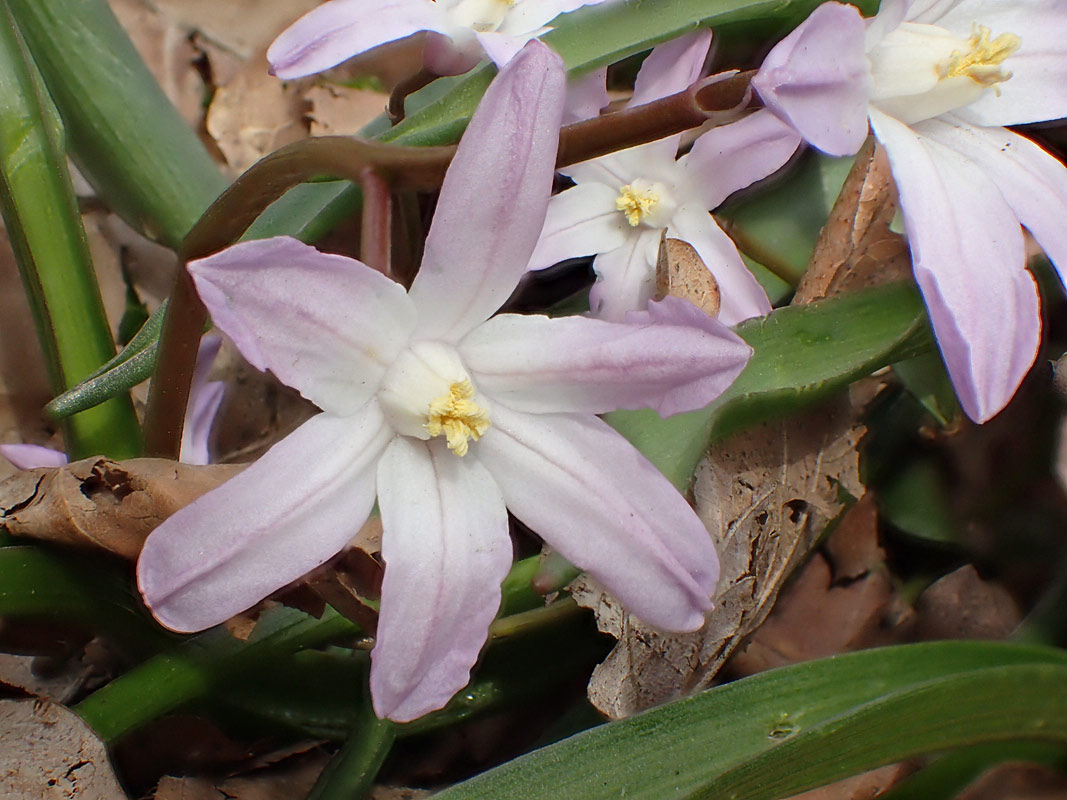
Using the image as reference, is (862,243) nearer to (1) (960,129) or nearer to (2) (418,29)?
(1) (960,129)

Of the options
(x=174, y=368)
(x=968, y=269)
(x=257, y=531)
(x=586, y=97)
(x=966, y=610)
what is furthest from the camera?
(x=966, y=610)

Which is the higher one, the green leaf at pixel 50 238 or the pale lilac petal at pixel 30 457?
the green leaf at pixel 50 238

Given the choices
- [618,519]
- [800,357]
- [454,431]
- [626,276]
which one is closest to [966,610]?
[800,357]

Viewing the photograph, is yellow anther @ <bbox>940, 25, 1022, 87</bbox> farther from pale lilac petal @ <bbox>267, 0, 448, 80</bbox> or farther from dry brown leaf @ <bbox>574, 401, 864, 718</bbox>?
pale lilac petal @ <bbox>267, 0, 448, 80</bbox>

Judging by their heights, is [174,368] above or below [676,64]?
below

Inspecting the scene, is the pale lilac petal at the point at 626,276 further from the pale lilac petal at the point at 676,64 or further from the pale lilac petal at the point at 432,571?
the pale lilac petal at the point at 432,571

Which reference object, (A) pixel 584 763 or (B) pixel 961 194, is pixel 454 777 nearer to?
(A) pixel 584 763

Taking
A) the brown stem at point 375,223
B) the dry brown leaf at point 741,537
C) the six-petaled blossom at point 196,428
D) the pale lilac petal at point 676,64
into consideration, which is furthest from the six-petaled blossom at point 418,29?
the dry brown leaf at point 741,537

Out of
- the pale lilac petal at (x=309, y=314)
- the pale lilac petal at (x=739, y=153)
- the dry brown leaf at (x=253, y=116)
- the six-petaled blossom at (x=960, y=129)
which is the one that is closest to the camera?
the pale lilac petal at (x=309, y=314)
